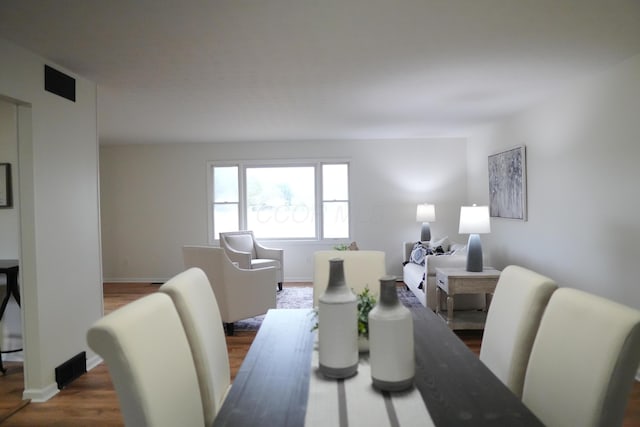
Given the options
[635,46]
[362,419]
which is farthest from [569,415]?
[635,46]

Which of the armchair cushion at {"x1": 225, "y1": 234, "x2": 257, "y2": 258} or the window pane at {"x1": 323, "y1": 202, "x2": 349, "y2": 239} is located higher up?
the window pane at {"x1": 323, "y1": 202, "x2": 349, "y2": 239}

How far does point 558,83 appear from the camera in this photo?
11.2 feet

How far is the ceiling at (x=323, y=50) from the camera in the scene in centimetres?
206

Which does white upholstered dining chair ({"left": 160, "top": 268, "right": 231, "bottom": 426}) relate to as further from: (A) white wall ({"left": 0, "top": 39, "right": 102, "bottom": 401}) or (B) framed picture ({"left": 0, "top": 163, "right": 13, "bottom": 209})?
(B) framed picture ({"left": 0, "top": 163, "right": 13, "bottom": 209})

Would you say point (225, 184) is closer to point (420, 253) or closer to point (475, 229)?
point (420, 253)

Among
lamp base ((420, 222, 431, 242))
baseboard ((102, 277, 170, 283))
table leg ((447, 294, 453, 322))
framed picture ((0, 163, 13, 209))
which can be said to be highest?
framed picture ((0, 163, 13, 209))

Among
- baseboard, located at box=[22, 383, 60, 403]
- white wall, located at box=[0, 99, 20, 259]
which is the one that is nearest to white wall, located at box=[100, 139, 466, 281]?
white wall, located at box=[0, 99, 20, 259]

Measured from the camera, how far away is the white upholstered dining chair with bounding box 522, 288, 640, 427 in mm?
992

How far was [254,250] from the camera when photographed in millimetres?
5965

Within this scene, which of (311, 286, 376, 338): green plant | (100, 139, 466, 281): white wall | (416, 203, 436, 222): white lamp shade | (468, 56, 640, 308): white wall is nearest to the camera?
(311, 286, 376, 338): green plant

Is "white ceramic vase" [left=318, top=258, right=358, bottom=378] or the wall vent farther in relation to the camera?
the wall vent

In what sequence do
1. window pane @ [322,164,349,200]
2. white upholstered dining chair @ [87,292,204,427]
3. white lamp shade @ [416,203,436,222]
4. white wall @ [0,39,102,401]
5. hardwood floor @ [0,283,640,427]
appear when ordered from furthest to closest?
window pane @ [322,164,349,200] → white lamp shade @ [416,203,436,222] → white wall @ [0,39,102,401] → hardwood floor @ [0,283,640,427] → white upholstered dining chair @ [87,292,204,427]

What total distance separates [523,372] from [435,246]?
3769 millimetres

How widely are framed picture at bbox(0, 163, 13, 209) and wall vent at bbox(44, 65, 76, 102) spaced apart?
1.11 meters
